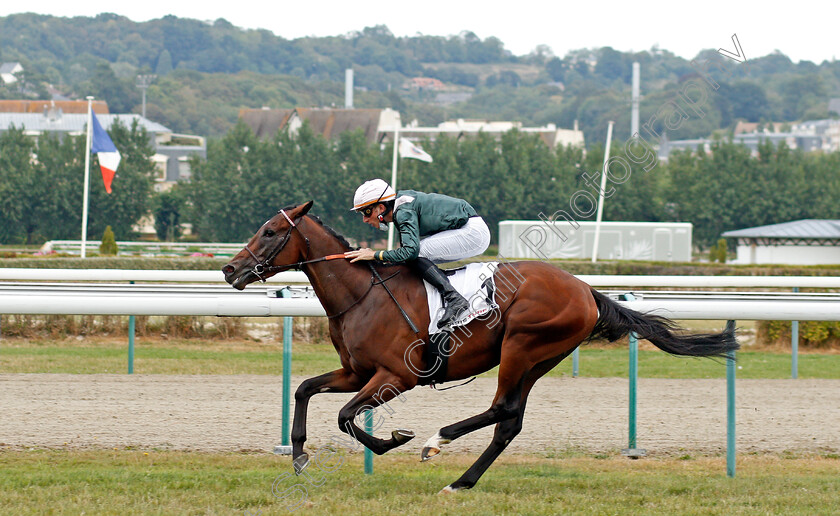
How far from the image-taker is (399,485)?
4.68 meters

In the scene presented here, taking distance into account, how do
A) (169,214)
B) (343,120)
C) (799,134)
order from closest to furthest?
1. (169,214)
2. (343,120)
3. (799,134)

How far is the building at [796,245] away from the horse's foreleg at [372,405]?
31639mm

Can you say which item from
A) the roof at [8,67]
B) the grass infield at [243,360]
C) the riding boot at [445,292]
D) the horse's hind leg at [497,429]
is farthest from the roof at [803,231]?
the roof at [8,67]

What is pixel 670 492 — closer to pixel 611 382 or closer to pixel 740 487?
pixel 740 487

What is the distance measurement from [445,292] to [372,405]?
2.10ft

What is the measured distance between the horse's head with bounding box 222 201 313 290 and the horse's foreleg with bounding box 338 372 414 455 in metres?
0.73

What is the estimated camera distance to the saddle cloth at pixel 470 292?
4.51 meters

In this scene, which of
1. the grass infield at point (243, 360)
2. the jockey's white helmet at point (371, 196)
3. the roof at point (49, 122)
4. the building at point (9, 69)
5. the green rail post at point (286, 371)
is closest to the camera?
the jockey's white helmet at point (371, 196)

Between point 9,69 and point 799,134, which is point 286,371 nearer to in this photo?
point 799,134

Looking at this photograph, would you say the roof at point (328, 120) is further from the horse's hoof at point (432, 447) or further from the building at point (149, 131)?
the horse's hoof at point (432, 447)

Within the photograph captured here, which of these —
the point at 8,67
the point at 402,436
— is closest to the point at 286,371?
the point at 402,436

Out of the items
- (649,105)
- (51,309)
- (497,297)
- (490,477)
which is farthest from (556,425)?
(649,105)

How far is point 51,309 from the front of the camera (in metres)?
4.89

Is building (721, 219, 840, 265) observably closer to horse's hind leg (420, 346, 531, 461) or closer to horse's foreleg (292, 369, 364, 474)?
horse's hind leg (420, 346, 531, 461)
